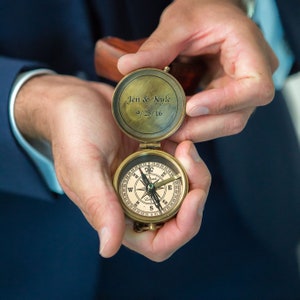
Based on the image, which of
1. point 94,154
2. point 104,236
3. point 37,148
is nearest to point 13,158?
point 37,148

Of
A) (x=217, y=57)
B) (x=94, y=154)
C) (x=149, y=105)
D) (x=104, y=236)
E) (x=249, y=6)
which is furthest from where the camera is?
(x=249, y=6)

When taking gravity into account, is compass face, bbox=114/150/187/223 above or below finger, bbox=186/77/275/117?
below

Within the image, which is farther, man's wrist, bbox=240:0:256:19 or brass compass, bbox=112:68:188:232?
man's wrist, bbox=240:0:256:19

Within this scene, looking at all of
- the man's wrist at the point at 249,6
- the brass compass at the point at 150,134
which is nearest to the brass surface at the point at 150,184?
the brass compass at the point at 150,134

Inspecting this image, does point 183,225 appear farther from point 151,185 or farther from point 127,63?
point 127,63

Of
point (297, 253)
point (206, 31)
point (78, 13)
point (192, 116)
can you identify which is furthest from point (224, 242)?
point (78, 13)

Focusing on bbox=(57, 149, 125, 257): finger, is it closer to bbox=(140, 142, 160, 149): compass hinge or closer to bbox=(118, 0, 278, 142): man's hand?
bbox=(140, 142, 160, 149): compass hinge

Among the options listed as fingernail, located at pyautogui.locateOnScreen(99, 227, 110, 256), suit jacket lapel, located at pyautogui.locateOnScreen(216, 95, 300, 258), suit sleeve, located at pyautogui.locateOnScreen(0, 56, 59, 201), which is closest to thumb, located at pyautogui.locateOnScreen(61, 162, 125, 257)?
fingernail, located at pyautogui.locateOnScreen(99, 227, 110, 256)
